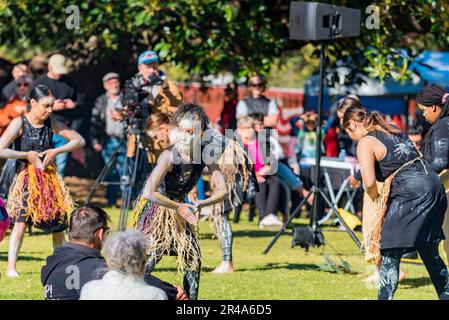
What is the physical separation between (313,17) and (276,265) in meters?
2.59

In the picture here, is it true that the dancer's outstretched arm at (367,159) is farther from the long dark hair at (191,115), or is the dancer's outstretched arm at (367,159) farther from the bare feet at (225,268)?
the bare feet at (225,268)

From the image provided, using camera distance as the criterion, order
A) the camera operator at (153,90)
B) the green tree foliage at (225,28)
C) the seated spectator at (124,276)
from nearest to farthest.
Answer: the seated spectator at (124,276), the camera operator at (153,90), the green tree foliage at (225,28)

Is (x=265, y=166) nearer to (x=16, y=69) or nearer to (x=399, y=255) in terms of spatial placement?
(x=16, y=69)

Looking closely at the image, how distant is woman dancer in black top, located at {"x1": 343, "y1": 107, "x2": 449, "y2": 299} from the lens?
7316 mm

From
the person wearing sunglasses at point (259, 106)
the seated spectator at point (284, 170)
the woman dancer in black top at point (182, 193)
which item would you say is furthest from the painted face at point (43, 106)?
the seated spectator at point (284, 170)

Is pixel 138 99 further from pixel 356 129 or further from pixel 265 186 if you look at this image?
pixel 356 129

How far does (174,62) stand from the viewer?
1553 centimetres

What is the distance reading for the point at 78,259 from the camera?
227 inches

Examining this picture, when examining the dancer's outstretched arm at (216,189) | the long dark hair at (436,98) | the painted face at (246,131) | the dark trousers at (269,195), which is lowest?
the dark trousers at (269,195)

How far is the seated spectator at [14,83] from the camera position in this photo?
47.9 feet

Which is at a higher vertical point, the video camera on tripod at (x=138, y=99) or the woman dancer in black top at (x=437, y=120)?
the woman dancer in black top at (x=437, y=120)

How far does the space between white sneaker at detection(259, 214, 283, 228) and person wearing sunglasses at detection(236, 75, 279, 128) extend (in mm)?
1265

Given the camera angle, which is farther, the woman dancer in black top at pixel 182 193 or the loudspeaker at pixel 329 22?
the loudspeaker at pixel 329 22

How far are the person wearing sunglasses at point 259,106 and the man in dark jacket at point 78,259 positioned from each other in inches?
310
